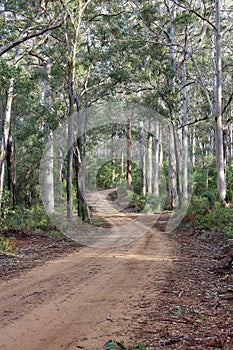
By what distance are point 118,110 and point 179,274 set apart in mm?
30050

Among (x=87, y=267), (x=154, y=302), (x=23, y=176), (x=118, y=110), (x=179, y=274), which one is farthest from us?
(x=118, y=110)

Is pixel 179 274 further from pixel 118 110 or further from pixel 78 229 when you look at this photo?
pixel 118 110

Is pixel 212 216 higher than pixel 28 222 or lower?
higher

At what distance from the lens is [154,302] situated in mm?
5473

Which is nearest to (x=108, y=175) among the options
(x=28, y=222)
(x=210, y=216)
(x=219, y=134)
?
(x=219, y=134)

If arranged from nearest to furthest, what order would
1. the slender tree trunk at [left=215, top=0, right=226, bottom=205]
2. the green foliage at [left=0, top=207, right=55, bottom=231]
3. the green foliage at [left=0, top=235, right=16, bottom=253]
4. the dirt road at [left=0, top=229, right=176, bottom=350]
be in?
the dirt road at [left=0, top=229, right=176, bottom=350], the green foliage at [left=0, top=235, right=16, bottom=253], the green foliage at [left=0, top=207, right=55, bottom=231], the slender tree trunk at [left=215, top=0, right=226, bottom=205]

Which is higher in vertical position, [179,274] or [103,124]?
[103,124]

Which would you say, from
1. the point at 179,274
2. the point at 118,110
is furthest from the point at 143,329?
the point at 118,110

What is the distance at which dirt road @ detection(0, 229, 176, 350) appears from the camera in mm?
4211

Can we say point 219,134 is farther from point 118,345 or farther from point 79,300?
point 118,345

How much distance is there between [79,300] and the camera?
5633mm

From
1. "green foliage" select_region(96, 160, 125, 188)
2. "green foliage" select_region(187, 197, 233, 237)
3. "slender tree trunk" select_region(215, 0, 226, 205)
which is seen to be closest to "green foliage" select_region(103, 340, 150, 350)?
"green foliage" select_region(187, 197, 233, 237)

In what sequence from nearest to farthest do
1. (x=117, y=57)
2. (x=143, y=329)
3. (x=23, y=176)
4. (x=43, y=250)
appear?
(x=143, y=329)
(x=43, y=250)
(x=117, y=57)
(x=23, y=176)

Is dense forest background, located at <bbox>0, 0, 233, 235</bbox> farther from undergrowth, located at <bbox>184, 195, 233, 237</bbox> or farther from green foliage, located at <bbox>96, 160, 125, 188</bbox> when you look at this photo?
green foliage, located at <bbox>96, 160, 125, 188</bbox>
